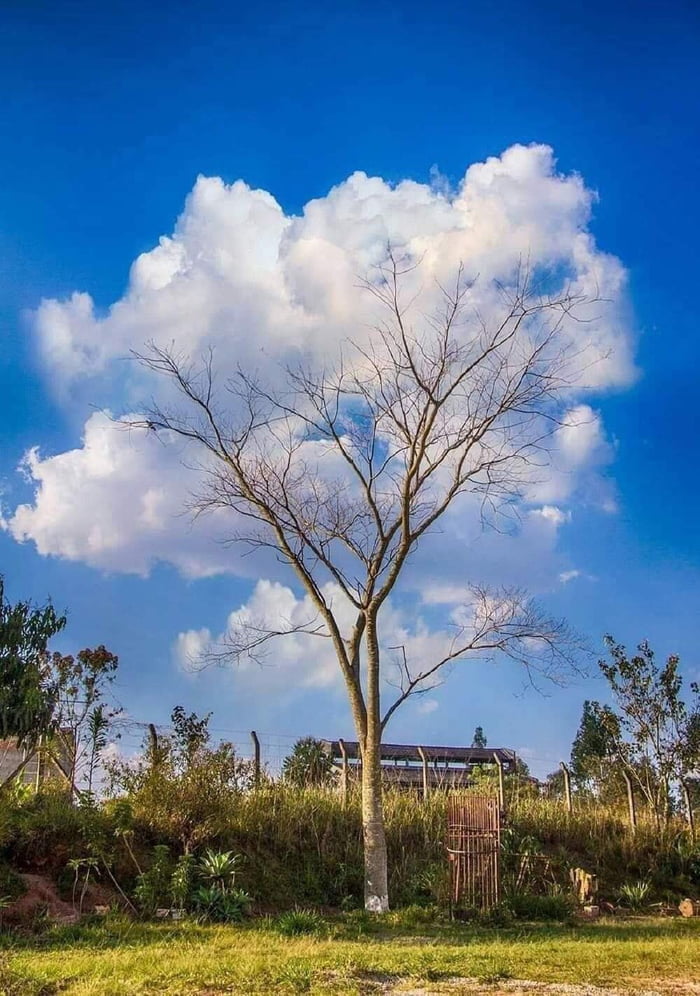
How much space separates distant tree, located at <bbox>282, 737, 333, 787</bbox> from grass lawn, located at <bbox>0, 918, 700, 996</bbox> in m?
6.07

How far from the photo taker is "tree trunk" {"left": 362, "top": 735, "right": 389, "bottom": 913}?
45.5 feet

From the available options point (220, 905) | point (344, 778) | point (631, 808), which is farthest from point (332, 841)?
point (631, 808)

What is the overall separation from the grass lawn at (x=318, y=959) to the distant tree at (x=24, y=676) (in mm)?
5225

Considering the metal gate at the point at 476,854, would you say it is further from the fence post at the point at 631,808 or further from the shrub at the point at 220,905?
the fence post at the point at 631,808

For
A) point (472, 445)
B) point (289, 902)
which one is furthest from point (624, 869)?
point (472, 445)

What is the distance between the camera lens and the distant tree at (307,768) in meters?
17.7

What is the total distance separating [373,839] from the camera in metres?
14.1

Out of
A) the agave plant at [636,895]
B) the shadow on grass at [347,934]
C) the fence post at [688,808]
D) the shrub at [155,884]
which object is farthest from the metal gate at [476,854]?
the fence post at [688,808]

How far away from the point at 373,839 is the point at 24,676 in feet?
20.6

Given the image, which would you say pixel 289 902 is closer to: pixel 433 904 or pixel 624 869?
pixel 433 904

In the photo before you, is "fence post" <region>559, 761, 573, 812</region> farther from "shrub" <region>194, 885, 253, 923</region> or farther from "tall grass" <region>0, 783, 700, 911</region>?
"shrub" <region>194, 885, 253, 923</region>

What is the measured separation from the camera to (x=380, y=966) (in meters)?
8.62

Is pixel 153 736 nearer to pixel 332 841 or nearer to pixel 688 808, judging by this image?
pixel 332 841

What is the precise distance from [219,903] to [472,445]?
8359 millimetres
